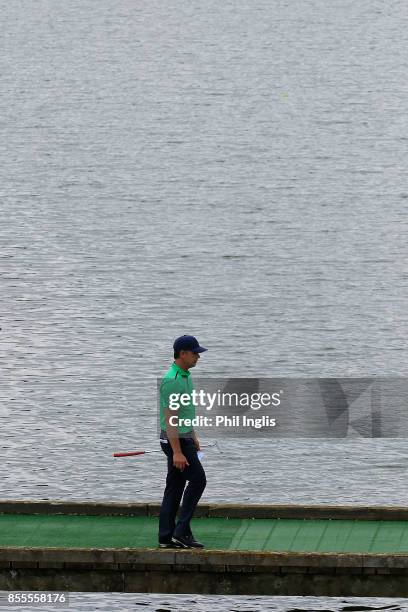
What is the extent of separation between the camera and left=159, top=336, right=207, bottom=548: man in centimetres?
1722

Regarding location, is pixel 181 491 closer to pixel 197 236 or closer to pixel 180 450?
pixel 180 450

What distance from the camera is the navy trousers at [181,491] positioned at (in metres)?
17.7

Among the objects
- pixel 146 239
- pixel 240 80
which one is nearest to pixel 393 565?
pixel 146 239

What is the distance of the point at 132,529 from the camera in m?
19.2

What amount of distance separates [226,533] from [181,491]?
4.51ft

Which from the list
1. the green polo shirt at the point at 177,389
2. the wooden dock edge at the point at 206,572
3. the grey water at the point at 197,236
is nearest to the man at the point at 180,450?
the green polo shirt at the point at 177,389

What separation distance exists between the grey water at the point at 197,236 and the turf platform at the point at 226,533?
3.00 m

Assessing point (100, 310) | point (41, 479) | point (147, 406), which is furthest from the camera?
point (100, 310)

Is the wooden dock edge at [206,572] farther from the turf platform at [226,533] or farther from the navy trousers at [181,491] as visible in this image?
the turf platform at [226,533]

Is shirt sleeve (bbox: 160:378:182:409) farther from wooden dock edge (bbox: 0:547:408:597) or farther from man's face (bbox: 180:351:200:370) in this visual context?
wooden dock edge (bbox: 0:547:408:597)

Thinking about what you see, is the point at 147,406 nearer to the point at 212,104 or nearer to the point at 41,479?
the point at 41,479

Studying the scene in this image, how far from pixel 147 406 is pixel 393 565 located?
69.8 feet

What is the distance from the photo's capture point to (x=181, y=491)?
59.0 feet

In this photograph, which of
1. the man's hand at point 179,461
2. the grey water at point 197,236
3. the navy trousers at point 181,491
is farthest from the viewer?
the grey water at point 197,236
